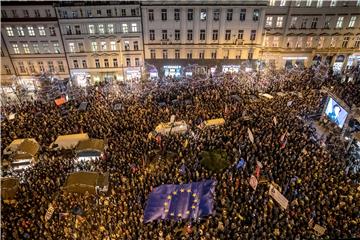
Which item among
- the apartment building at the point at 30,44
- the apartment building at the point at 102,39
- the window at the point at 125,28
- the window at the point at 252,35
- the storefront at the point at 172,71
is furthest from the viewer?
the storefront at the point at 172,71

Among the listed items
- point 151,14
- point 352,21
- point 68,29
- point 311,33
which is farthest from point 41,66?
point 352,21

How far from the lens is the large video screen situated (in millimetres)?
27677

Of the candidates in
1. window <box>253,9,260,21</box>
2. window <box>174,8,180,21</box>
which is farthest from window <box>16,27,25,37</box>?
window <box>253,9,260,21</box>

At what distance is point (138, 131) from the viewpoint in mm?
28312

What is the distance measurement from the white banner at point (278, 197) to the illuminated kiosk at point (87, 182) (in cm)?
1152

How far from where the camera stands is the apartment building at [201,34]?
38.5 meters

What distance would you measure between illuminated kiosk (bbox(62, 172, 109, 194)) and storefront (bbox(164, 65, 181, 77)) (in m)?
20.9

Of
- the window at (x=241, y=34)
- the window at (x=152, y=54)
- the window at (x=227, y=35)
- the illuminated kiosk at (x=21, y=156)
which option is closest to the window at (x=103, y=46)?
the window at (x=152, y=54)

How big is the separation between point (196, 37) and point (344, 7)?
18.9 meters

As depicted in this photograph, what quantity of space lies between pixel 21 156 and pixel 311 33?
36.5 metres

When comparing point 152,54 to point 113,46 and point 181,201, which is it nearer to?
point 113,46

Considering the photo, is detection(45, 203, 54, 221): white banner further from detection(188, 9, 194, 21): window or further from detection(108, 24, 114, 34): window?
detection(188, 9, 194, 21): window

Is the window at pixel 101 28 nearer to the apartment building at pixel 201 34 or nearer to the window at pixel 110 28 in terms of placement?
the window at pixel 110 28

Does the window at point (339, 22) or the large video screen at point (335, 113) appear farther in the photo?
the window at point (339, 22)
